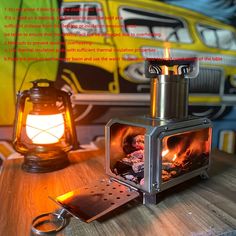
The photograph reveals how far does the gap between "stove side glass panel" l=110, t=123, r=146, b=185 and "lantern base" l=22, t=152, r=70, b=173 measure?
231mm

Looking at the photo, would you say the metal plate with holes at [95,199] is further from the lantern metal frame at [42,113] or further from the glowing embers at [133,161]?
the lantern metal frame at [42,113]

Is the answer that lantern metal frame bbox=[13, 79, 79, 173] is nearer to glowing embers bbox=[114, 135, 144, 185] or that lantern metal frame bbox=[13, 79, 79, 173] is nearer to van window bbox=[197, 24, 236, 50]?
glowing embers bbox=[114, 135, 144, 185]

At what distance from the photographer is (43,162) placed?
0.82m

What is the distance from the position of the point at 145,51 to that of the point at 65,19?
15.3 inches

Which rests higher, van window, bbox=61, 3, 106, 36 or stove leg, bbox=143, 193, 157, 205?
van window, bbox=61, 3, 106, 36

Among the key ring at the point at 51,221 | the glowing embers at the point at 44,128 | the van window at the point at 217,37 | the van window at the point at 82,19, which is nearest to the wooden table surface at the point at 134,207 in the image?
the key ring at the point at 51,221

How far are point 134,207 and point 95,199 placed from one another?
95 mm

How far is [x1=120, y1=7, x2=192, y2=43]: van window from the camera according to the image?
1151 mm

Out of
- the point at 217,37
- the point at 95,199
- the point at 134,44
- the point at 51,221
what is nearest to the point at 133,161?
the point at 95,199

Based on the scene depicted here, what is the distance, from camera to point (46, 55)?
3.51 feet

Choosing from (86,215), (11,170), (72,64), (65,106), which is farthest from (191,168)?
(72,64)

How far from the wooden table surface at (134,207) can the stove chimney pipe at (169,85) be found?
0.71 feet

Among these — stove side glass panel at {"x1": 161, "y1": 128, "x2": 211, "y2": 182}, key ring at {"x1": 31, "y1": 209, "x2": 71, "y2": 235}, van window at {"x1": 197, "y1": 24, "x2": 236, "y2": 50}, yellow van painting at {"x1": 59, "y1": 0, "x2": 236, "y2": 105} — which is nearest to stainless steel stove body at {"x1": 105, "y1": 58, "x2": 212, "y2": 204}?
stove side glass panel at {"x1": 161, "y1": 128, "x2": 211, "y2": 182}

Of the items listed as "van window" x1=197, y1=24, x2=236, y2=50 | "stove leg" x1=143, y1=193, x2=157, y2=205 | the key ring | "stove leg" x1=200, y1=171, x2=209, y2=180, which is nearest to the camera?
the key ring
